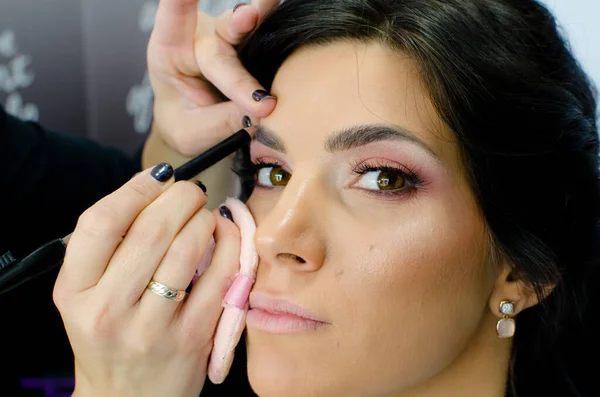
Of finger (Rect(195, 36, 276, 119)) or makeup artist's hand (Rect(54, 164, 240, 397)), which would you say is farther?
finger (Rect(195, 36, 276, 119))

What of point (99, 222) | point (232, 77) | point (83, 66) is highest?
point (232, 77)

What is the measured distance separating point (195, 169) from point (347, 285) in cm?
30

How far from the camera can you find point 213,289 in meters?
0.95

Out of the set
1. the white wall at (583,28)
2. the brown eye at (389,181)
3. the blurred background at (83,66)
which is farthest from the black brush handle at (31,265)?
the white wall at (583,28)

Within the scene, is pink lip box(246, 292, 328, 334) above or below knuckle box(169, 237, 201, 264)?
below

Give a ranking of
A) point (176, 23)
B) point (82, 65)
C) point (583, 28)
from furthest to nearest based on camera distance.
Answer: point (82, 65)
point (583, 28)
point (176, 23)

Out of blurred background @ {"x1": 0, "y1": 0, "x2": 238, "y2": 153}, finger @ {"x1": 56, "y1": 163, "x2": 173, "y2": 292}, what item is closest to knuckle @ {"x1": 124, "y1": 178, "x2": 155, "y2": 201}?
finger @ {"x1": 56, "y1": 163, "x2": 173, "y2": 292}

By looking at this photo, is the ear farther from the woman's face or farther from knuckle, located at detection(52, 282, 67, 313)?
knuckle, located at detection(52, 282, 67, 313)

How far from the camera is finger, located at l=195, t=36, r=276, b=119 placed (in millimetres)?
995

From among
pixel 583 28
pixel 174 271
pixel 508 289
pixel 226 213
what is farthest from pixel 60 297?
pixel 583 28

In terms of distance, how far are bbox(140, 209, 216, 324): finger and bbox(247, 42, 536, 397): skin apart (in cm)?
9

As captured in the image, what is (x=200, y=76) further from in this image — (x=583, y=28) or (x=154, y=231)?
(x=583, y=28)

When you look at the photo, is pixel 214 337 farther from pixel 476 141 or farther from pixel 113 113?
pixel 113 113

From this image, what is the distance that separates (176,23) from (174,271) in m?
0.47
